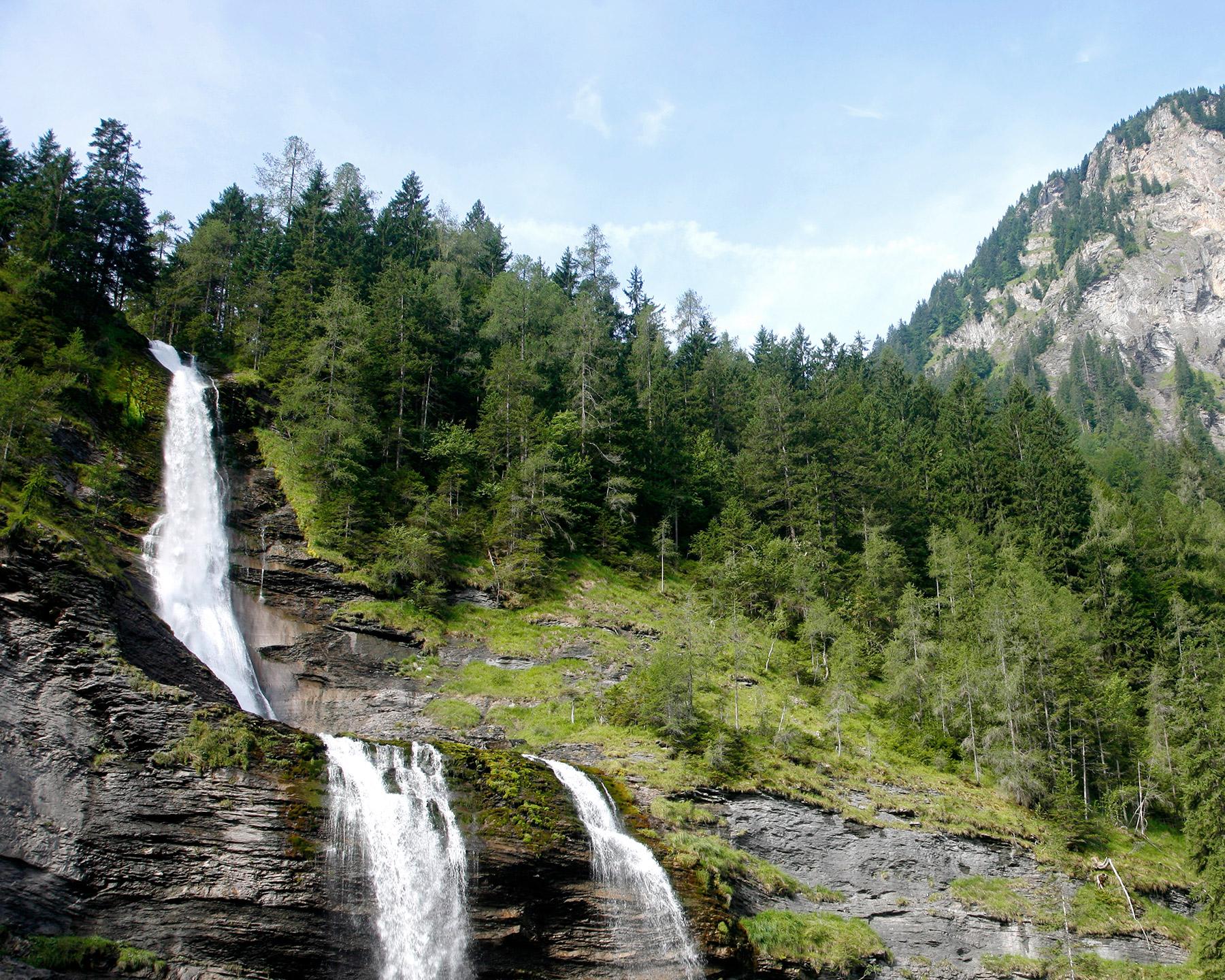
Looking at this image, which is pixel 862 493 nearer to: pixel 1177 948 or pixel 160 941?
pixel 1177 948

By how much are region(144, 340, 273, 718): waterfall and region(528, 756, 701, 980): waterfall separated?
13881 millimetres

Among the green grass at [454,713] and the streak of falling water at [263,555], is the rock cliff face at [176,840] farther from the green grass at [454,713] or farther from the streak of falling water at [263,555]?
the streak of falling water at [263,555]

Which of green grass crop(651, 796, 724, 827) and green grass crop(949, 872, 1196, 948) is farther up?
green grass crop(651, 796, 724, 827)

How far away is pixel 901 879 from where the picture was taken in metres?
30.9

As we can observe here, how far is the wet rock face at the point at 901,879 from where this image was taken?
29.5 m

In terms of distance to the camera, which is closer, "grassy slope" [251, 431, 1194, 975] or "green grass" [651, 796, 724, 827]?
"green grass" [651, 796, 724, 827]

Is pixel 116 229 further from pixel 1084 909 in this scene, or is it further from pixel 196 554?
pixel 1084 909

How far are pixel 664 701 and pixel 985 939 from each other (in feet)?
48.1

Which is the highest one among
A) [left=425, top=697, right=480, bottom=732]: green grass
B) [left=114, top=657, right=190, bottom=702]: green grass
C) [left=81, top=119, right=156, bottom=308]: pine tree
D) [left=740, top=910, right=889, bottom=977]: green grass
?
[left=81, top=119, right=156, bottom=308]: pine tree

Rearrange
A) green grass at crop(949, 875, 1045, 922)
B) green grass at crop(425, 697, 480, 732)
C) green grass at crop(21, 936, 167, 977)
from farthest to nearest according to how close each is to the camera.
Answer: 1. green grass at crop(425, 697, 480, 732)
2. green grass at crop(949, 875, 1045, 922)
3. green grass at crop(21, 936, 167, 977)

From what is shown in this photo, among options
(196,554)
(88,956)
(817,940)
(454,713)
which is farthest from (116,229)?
(817,940)

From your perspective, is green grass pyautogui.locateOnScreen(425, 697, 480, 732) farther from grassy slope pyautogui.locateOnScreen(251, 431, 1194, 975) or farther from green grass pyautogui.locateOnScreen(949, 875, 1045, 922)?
green grass pyautogui.locateOnScreen(949, 875, 1045, 922)

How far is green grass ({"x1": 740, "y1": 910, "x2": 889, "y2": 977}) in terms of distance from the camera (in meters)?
25.5

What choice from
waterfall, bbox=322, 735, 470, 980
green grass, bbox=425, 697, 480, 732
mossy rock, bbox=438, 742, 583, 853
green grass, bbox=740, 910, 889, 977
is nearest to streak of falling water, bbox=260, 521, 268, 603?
green grass, bbox=425, 697, 480, 732
